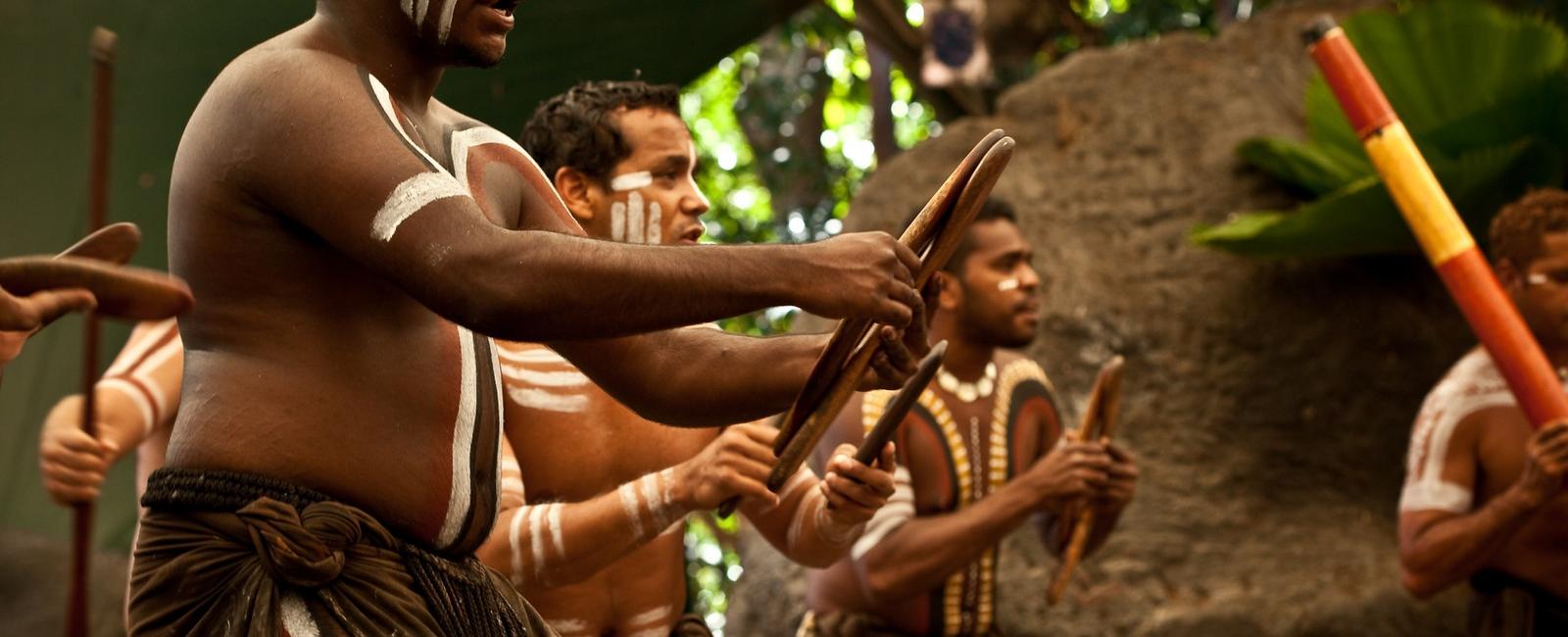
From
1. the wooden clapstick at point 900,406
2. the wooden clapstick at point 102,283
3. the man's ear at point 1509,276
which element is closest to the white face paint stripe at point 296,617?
the wooden clapstick at point 102,283

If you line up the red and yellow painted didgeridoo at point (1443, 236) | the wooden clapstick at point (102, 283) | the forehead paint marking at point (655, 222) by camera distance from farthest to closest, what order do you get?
1. the red and yellow painted didgeridoo at point (1443, 236)
2. the forehead paint marking at point (655, 222)
3. the wooden clapstick at point (102, 283)

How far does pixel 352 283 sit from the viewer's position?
7.02ft

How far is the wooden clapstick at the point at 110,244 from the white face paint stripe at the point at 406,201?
0.31 metres

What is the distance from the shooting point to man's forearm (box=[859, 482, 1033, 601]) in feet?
14.7

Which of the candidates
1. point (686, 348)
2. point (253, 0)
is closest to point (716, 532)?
point (253, 0)

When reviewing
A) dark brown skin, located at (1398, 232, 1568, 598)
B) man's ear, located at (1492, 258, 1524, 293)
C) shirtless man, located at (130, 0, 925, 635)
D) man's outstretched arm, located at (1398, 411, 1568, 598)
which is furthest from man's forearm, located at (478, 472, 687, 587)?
man's ear, located at (1492, 258, 1524, 293)

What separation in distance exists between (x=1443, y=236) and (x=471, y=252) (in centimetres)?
337

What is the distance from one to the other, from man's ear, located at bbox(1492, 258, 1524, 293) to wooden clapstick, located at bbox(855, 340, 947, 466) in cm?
257

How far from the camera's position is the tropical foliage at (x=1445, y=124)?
6.30 m

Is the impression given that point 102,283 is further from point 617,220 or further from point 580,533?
point 617,220

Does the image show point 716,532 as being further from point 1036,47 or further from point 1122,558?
point 1122,558

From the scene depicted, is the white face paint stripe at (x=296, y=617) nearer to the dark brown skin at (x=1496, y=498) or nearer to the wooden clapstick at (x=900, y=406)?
the wooden clapstick at (x=900, y=406)

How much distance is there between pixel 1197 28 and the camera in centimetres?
1040

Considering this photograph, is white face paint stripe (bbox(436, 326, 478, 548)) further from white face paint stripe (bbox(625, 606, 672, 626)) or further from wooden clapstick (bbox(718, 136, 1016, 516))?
white face paint stripe (bbox(625, 606, 672, 626))
